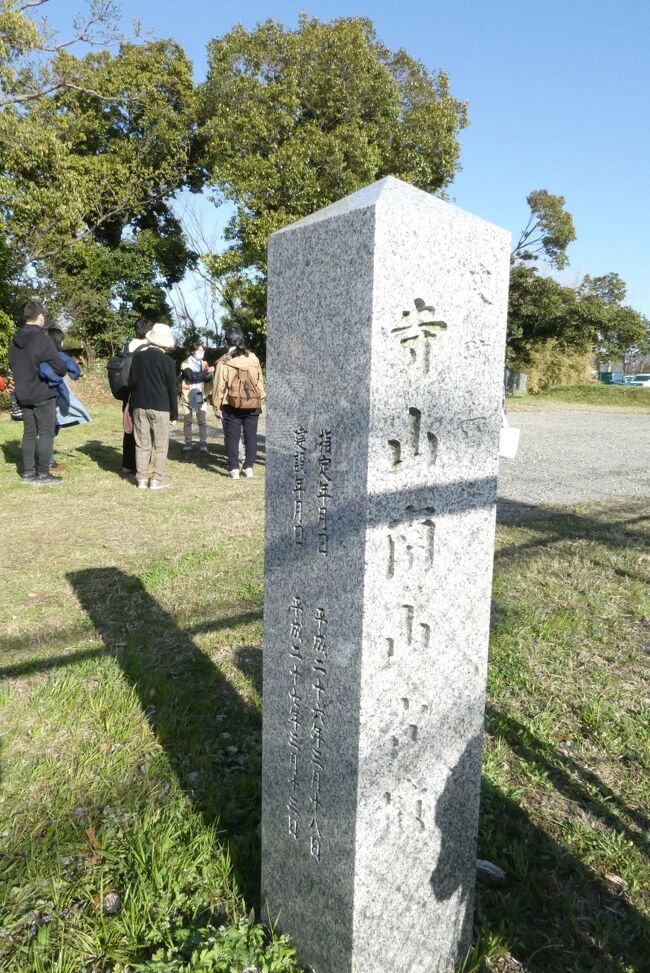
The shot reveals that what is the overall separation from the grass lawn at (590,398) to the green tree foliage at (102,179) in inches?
569

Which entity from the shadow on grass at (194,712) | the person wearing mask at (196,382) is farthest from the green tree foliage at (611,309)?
the shadow on grass at (194,712)

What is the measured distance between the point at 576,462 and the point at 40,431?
8.53 meters

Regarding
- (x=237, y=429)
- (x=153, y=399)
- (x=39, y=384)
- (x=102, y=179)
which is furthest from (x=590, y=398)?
(x=39, y=384)

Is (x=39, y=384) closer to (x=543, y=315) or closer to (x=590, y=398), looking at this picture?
(x=543, y=315)

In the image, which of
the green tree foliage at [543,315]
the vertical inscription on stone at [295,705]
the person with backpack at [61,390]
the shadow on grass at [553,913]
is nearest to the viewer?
the vertical inscription on stone at [295,705]

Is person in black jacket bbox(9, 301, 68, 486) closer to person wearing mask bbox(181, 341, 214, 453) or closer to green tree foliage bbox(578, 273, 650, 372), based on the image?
person wearing mask bbox(181, 341, 214, 453)

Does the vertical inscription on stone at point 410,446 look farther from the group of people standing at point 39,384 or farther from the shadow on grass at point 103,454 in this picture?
the shadow on grass at point 103,454

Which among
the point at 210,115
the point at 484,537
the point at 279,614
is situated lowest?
the point at 279,614

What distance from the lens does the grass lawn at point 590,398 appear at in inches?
1018

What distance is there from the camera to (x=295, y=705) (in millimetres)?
1729

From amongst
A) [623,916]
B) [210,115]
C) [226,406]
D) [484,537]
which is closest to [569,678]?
[623,916]

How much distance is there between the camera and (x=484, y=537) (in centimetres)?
169

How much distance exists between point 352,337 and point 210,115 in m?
21.2

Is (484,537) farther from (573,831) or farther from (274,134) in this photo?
(274,134)
